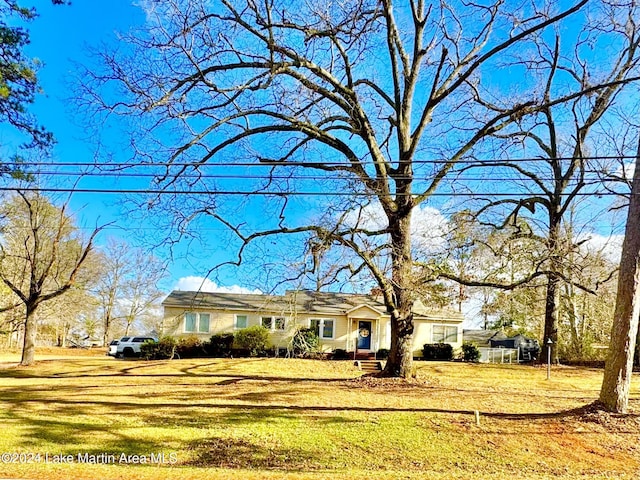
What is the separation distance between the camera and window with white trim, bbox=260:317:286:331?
25.3m

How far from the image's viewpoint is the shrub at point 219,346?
2383 centimetres

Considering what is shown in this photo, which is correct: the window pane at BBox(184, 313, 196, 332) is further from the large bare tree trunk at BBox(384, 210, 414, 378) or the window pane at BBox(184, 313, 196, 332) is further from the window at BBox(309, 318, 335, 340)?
the large bare tree trunk at BBox(384, 210, 414, 378)

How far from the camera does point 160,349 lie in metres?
23.6

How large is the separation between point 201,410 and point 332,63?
35.1ft

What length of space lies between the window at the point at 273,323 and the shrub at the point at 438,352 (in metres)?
8.33

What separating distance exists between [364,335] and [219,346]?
8452 millimetres

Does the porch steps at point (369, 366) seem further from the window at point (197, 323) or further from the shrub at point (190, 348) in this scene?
the window at point (197, 323)

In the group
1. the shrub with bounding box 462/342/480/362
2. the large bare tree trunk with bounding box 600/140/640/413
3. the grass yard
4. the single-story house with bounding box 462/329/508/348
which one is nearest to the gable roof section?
the shrub with bounding box 462/342/480/362

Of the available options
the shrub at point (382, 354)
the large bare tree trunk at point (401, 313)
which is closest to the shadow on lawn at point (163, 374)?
the large bare tree trunk at point (401, 313)

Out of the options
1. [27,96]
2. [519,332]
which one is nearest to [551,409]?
[27,96]

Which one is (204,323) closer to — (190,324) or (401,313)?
(190,324)

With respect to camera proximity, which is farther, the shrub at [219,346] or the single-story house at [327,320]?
the single-story house at [327,320]

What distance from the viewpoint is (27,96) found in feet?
32.4

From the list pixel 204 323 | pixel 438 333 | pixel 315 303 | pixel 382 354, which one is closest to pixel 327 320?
pixel 315 303
